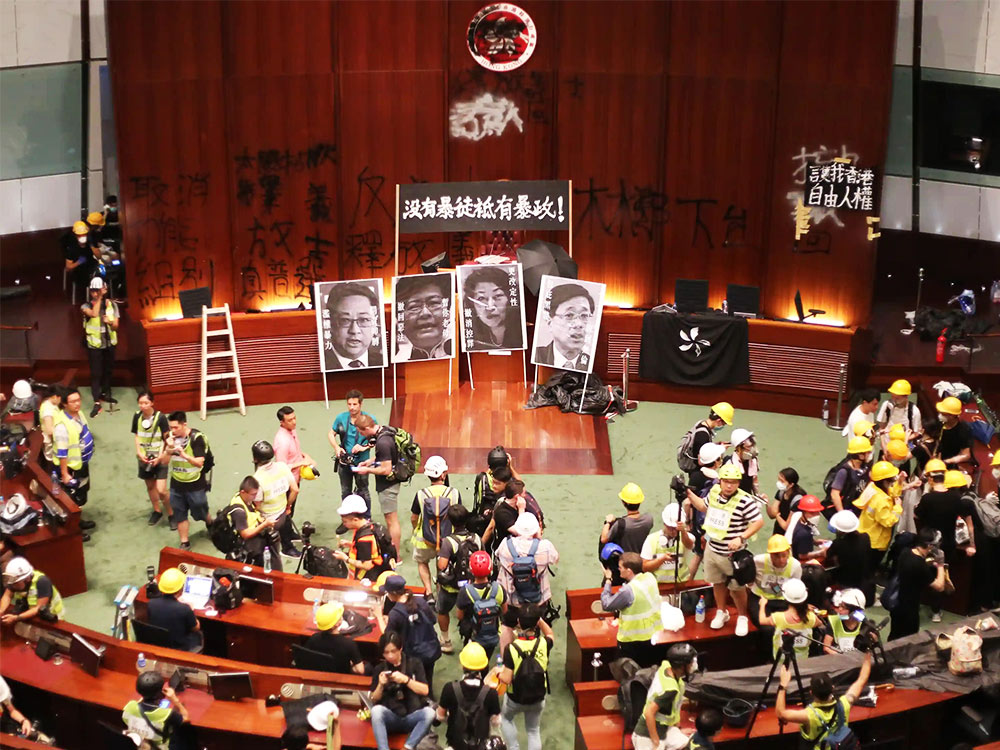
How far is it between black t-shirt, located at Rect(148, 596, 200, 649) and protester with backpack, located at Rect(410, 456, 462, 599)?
2138 millimetres

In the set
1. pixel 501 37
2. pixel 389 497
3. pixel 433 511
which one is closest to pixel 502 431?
pixel 389 497

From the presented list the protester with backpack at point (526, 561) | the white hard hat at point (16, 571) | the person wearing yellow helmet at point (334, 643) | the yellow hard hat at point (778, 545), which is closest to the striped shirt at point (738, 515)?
the yellow hard hat at point (778, 545)

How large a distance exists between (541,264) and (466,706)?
9014mm

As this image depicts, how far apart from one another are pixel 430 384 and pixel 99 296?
445cm

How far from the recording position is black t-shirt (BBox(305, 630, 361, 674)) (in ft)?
30.8

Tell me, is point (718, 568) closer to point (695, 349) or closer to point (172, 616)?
point (172, 616)

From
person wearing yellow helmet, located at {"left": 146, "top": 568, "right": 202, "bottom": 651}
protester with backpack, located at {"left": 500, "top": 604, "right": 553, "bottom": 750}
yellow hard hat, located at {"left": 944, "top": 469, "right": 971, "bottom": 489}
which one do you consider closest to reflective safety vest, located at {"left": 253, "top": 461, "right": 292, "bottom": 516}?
person wearing yellow helmet, located at {"left": 146, "top": 568, "right": 202, "bottom": 651}

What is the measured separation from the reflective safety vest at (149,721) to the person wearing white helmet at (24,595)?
1757mm

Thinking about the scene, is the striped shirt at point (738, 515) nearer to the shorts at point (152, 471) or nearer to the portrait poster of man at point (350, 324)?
the shorts at point (152, 471)

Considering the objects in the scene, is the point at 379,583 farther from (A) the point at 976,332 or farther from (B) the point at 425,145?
(A) the point at 976,332

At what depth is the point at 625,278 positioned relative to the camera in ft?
56.5

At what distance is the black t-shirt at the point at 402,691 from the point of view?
343 inches

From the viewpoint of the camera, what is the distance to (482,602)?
9.52 m

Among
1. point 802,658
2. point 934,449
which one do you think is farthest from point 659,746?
point 934,449
